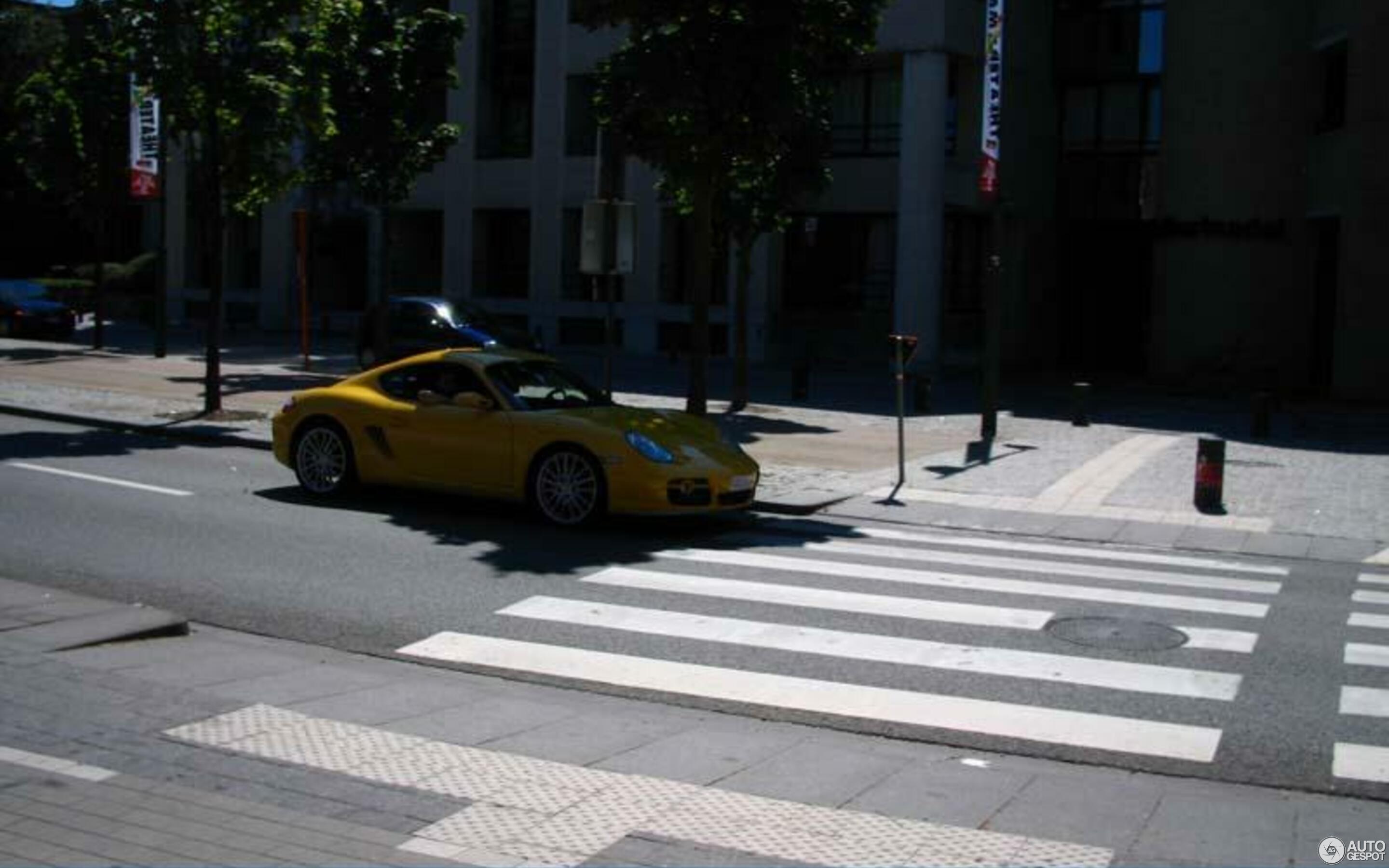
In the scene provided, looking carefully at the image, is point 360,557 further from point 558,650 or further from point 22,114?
point 22,114

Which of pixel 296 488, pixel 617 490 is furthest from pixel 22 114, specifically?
pixel 617 490

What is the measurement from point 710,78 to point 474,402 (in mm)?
6935

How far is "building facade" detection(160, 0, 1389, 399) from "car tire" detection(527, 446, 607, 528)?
1728cm

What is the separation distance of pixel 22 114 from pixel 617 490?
36.2 meters

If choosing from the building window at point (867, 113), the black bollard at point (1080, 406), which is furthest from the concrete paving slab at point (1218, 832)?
the building window at point (867, 113)

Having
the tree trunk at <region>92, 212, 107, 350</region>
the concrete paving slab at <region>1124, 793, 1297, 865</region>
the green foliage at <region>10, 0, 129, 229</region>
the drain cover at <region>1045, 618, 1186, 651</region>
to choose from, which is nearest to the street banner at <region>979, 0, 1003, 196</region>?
the drain cover at <region>1045, 618, 1186, 651</region>

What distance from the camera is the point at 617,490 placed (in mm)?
12836

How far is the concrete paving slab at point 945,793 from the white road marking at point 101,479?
32.3 feet

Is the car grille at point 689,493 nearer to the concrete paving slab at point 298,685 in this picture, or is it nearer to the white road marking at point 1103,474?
the concrete paving slab at point 298,685

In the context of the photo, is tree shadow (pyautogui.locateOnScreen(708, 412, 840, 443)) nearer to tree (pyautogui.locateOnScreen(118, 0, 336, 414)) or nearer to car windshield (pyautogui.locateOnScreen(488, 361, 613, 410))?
car windshield (pyautogui.locateOnScreen(488, 361, 613, 410))

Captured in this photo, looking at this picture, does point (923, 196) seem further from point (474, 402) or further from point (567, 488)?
point (567, 488)

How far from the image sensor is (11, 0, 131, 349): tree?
33.5m

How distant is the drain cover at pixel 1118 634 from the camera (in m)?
9.41

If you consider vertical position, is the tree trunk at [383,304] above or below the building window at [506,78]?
below
